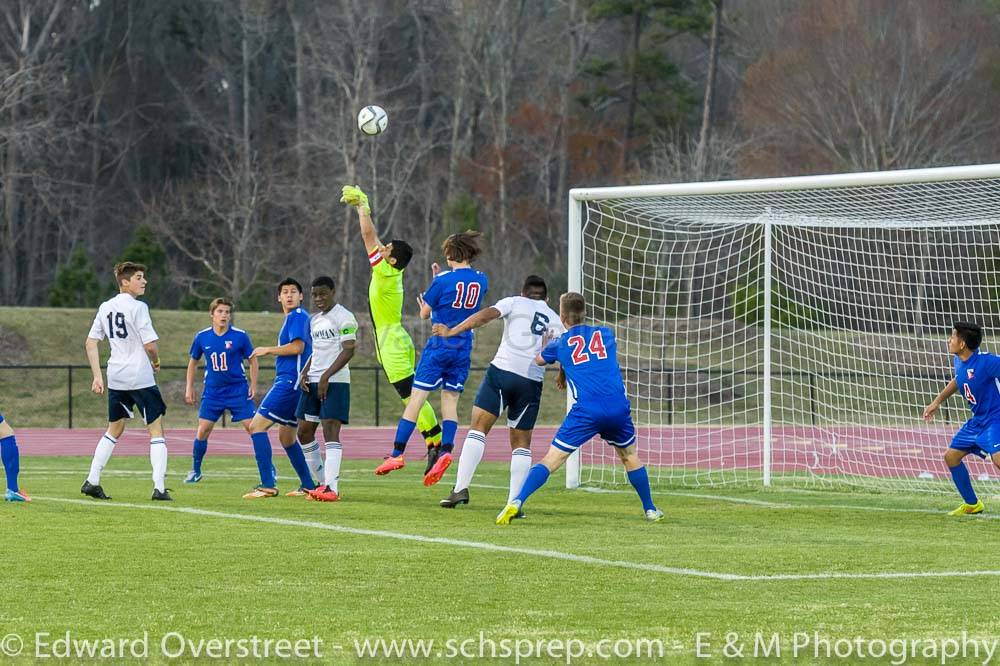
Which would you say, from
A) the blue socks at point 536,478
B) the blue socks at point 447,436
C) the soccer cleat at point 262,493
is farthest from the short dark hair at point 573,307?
the soccer cleat at point 262,493

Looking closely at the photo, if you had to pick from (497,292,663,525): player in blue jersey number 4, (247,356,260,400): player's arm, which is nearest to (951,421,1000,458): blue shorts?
(497,292,663,525): player in blue jersey number 4

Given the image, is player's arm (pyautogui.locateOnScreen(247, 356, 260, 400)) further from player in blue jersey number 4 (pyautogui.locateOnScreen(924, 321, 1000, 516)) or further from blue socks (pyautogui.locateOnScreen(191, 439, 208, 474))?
player in blue jersey number 4 (pyautogui.locateOnScreen(924, 321, 1000, 516))

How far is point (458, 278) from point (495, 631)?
6455mm

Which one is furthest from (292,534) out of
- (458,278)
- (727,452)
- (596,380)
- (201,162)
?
(201,162)

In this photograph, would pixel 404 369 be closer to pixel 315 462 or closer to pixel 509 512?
pixel 315 462

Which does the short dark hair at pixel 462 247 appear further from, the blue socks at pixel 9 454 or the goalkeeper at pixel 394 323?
the blue socks at pixel 9 454

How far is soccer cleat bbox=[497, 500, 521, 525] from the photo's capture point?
11336mm

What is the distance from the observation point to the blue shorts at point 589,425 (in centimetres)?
1111

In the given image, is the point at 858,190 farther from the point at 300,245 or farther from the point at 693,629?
the point at 300,245

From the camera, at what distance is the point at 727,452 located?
23641 millimetres

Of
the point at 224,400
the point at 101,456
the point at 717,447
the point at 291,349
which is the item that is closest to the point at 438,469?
the point at 291,349

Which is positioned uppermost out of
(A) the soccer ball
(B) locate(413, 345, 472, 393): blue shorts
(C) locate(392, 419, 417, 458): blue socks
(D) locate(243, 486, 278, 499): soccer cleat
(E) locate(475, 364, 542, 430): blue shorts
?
(A) the soccer ball

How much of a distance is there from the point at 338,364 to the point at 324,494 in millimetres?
1258

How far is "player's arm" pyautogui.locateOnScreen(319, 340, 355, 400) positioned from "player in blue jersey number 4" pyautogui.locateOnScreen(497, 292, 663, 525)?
1969 millimetres
